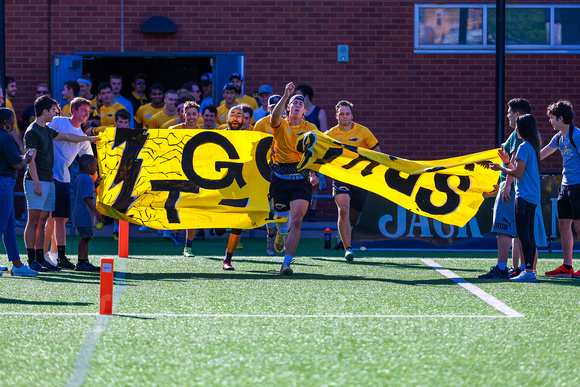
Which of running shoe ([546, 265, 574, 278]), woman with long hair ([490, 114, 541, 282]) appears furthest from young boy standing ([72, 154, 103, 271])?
running shoe ([546, 265, 574, 278])

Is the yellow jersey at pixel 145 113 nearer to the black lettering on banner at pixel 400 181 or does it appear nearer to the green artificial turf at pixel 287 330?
the green artificial turf at pixel 287 330

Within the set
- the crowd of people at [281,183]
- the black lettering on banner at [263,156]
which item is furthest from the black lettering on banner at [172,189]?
the black lettering on banner at [263,156]

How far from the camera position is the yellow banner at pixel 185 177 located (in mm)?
10016

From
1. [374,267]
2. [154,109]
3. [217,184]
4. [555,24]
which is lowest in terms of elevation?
[374,267]

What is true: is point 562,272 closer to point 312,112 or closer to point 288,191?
point 288,191

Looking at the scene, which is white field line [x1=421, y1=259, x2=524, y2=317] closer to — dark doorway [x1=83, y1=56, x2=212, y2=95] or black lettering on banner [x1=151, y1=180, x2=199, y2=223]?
black lettering on banner [x1=151, y1=180, x2=199, y2=223]

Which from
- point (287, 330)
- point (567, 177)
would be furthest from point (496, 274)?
point (287, 330)

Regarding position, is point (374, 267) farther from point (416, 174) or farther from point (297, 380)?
point (297, 380)

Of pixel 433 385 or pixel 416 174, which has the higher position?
pixel 416 174

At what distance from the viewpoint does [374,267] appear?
10.0m

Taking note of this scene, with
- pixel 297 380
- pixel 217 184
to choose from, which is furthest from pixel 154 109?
pixel 297 380

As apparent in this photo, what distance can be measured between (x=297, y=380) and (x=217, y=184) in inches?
236

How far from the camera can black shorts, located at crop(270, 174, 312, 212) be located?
930 cm

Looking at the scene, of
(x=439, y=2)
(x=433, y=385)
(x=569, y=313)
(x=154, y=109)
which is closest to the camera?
(x=433, y=385)
